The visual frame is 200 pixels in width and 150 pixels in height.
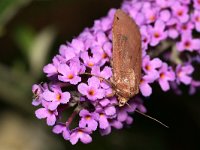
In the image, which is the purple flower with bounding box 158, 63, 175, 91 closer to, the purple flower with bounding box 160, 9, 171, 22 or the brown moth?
the brown moth

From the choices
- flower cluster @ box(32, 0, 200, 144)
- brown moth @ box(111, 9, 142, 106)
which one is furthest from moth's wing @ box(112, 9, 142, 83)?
flower cluster @ box(32, 0, 200, 144)

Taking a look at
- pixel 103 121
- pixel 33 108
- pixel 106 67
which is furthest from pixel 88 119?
pixel 33 108

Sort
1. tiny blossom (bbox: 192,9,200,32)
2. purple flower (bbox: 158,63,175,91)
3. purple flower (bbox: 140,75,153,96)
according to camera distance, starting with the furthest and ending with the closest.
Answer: tiny blossom (bbox: 192,9,200,32), purple flower (bbox: 158,63,175,91), purple flower (bbox: 140,75,153,96)

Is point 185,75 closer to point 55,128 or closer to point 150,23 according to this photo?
point 150,23

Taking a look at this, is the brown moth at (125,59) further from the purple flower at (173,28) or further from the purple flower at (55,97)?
the purple flower at (173,28)

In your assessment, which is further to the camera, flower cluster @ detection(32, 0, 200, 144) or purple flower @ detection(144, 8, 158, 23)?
purple flower @ detection(144, 8, 158, 23)

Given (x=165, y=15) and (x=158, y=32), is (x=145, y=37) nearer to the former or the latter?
(x=158, y=32)
